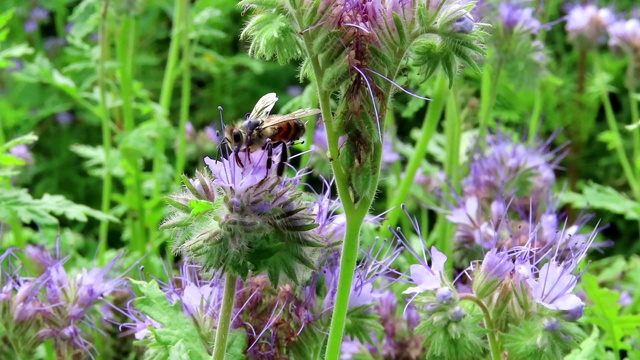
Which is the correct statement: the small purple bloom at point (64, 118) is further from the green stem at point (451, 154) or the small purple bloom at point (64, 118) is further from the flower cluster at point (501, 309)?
the flower cluster at point (501, 309)

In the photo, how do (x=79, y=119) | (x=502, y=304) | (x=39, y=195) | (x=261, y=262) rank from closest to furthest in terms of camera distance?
1. (x=261, y=262)
2. (x=502, y=304)
3. (x=39, y=195)
4. (x=79, y=119)

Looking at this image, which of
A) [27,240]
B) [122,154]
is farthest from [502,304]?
[27,240]

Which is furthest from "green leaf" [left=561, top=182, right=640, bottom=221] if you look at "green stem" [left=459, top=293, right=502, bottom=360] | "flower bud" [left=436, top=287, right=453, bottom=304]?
"flower bud" [left=436, top=287, right=453, bottom=304]

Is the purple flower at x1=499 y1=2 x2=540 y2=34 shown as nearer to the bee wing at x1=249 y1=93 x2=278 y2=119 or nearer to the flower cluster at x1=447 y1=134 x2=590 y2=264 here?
the flower cluster at x1=447 y1=134 x2=590 y2=264

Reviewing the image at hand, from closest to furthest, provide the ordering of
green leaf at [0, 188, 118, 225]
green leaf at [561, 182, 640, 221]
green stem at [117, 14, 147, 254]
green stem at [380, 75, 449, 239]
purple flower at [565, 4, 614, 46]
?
green leaf at [0, 188, 118, 225], green stem at [380, 75, 449, 239], green leaf at [561, 182, 640, 221], green stem at [117, 14, 147, 254], purple flower at [565, 4, 614, 46]

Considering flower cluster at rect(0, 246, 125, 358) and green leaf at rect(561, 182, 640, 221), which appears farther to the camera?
green leaf at rect(561, 182, 640, 221)

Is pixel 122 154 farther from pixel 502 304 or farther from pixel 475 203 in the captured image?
pixel 502 304

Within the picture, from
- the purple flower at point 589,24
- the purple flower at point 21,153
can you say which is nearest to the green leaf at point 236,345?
the purple flower at point 21,153

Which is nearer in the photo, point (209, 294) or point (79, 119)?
point (209, 294)
